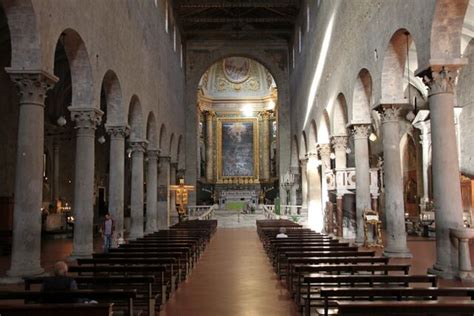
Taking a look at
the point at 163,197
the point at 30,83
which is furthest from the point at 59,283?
the point at 163,197

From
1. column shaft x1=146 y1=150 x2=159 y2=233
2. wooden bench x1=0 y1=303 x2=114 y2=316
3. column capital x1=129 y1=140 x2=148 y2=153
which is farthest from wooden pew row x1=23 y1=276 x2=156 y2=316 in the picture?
column shaft x1=146 y1=150 x2=159 y2=233

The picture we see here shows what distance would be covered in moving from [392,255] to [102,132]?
25106 millimetres

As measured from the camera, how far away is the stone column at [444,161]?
400 inches

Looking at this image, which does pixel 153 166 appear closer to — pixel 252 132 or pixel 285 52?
pixel 285 52

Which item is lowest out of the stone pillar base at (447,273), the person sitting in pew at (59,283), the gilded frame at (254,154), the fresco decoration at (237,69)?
the stone pillar base at (447,273)

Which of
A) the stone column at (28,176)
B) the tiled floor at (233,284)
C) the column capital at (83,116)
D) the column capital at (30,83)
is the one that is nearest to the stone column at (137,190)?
the tiled floor at (233,284)

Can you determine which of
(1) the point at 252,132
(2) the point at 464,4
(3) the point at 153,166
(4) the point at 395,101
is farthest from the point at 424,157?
(1) the point at 252,132

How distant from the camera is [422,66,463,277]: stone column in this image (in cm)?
1017

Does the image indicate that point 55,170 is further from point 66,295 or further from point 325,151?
point 66,295

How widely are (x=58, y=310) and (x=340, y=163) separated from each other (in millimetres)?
17443

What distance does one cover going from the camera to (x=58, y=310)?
4.72 m

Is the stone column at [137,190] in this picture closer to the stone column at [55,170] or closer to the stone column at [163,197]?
the stone column at [163,197]

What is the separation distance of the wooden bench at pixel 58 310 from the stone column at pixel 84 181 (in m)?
9.39

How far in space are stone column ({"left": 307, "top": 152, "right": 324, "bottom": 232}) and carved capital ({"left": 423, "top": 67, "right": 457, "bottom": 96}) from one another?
17.0 meters
